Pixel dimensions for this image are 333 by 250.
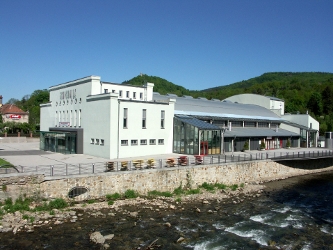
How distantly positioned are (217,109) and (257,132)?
736cm

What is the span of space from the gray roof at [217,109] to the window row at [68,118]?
1083 centimetres

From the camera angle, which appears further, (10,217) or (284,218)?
(284,218)

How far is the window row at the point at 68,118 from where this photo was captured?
4046cm

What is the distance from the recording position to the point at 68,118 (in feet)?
140

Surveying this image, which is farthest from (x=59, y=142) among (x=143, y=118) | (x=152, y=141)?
(x=152, y=141)

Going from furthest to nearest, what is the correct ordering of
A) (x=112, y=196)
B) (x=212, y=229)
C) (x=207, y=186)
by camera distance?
(x=207, y=186), (x=112, y=196), (x=212, y=229)

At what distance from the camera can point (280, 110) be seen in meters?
63.5

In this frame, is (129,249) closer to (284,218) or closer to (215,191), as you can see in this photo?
(284,218)

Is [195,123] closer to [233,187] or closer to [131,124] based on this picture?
[131,124]

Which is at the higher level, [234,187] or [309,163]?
[309,163]

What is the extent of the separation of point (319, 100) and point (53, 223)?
108 meters

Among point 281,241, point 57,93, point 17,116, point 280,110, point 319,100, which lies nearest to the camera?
point 281,241

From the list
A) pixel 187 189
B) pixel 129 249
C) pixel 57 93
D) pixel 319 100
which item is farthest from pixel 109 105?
pixel 319 100

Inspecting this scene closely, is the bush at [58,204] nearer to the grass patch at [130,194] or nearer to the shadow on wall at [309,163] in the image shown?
the grass patch at [130,194]
